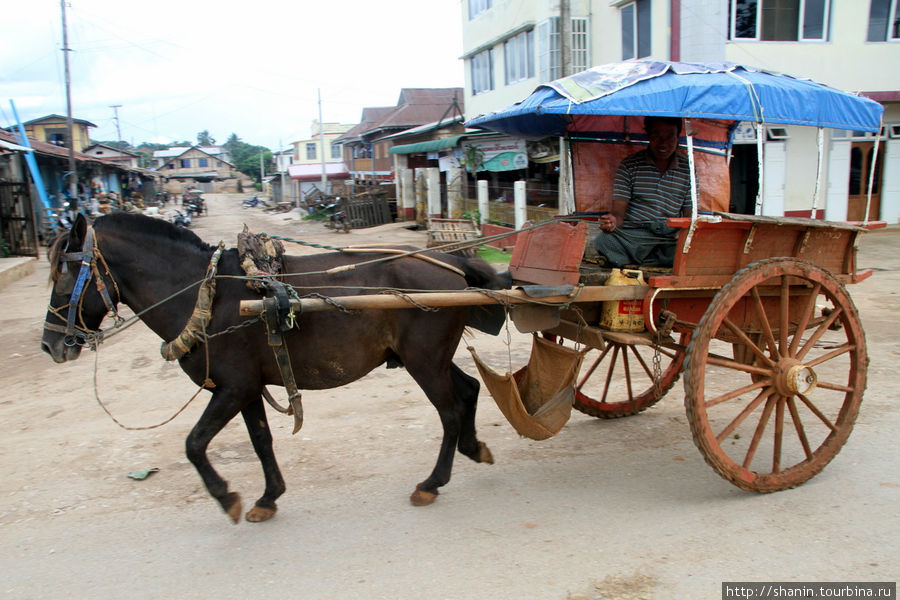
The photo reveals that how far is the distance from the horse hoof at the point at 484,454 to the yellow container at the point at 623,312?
3.73 feet

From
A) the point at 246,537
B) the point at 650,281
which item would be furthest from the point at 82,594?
the point at 650,281

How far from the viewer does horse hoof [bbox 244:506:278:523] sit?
3730 millimetres

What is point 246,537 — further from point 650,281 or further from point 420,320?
point 650,281

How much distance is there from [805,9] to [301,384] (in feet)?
53.9

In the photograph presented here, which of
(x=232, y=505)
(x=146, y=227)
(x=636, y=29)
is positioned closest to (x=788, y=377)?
(x=232, y=505)

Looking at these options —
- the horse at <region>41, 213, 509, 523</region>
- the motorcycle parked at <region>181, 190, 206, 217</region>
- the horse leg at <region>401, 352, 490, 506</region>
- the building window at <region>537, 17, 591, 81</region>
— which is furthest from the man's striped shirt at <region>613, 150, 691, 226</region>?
the motorcycle parked at <region>181, 190, 206, 217</region>

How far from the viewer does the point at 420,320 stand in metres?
3.85

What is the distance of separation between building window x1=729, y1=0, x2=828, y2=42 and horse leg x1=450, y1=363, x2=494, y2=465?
552 inches

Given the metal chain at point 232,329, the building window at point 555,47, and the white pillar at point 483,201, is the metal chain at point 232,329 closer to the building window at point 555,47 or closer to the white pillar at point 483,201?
the white pillar at point 483,201

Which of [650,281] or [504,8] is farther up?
[504,8]

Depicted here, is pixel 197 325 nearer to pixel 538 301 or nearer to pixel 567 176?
pixel 538 301

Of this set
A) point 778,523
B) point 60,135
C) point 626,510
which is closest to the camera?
point 778,523

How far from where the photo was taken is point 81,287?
3.53m

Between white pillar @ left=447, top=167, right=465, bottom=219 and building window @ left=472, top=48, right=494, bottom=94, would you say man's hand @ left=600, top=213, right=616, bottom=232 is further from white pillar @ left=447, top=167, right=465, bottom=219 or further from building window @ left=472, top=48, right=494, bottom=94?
building window @ left=472, top=48, right=494, bottom=94
